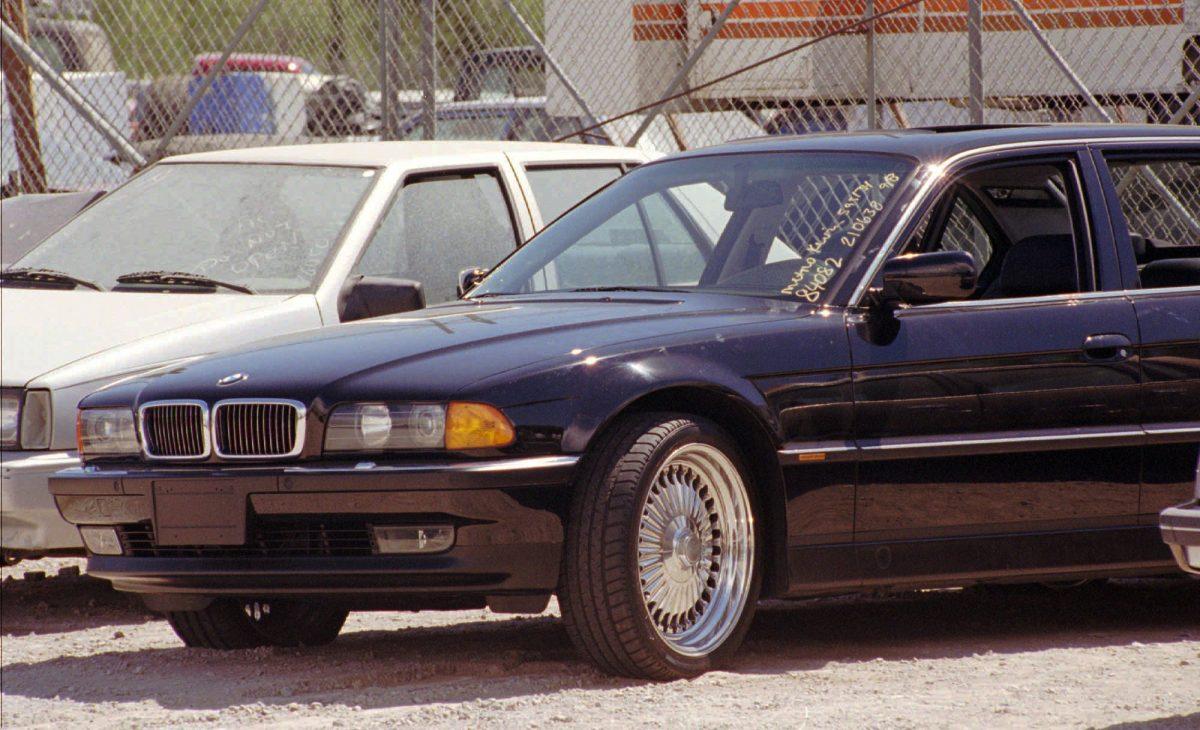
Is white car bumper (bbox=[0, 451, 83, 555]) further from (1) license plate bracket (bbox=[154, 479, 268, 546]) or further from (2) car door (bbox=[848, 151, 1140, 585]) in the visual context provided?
(2) car door (bbox=[848, 151, 1140, 585])

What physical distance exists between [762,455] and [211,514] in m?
1.52

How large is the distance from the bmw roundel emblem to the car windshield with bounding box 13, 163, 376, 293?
1.99 meters

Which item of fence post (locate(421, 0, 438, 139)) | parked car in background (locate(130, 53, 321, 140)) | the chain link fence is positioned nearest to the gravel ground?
the chain link fence

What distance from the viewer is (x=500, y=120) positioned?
17859mm

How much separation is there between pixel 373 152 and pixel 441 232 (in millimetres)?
516

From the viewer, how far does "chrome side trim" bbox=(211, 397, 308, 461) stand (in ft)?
17.1

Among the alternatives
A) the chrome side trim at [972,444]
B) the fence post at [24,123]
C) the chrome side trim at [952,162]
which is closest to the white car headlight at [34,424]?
the chrome side trim at [972,444]

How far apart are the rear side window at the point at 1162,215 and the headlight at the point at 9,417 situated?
3.72 meters

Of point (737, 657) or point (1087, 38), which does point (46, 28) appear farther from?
point (737, 657)

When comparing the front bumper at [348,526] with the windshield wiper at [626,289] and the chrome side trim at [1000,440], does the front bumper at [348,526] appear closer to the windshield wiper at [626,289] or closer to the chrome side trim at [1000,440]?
the chrome side trim at [1000,440]

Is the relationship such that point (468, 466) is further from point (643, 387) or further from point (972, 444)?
point (972, 444)

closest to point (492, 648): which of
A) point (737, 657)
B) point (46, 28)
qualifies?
point (737, 657)

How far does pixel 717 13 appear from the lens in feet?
43.8

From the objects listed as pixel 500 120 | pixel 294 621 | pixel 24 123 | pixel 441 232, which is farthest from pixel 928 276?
pixel 500 120
